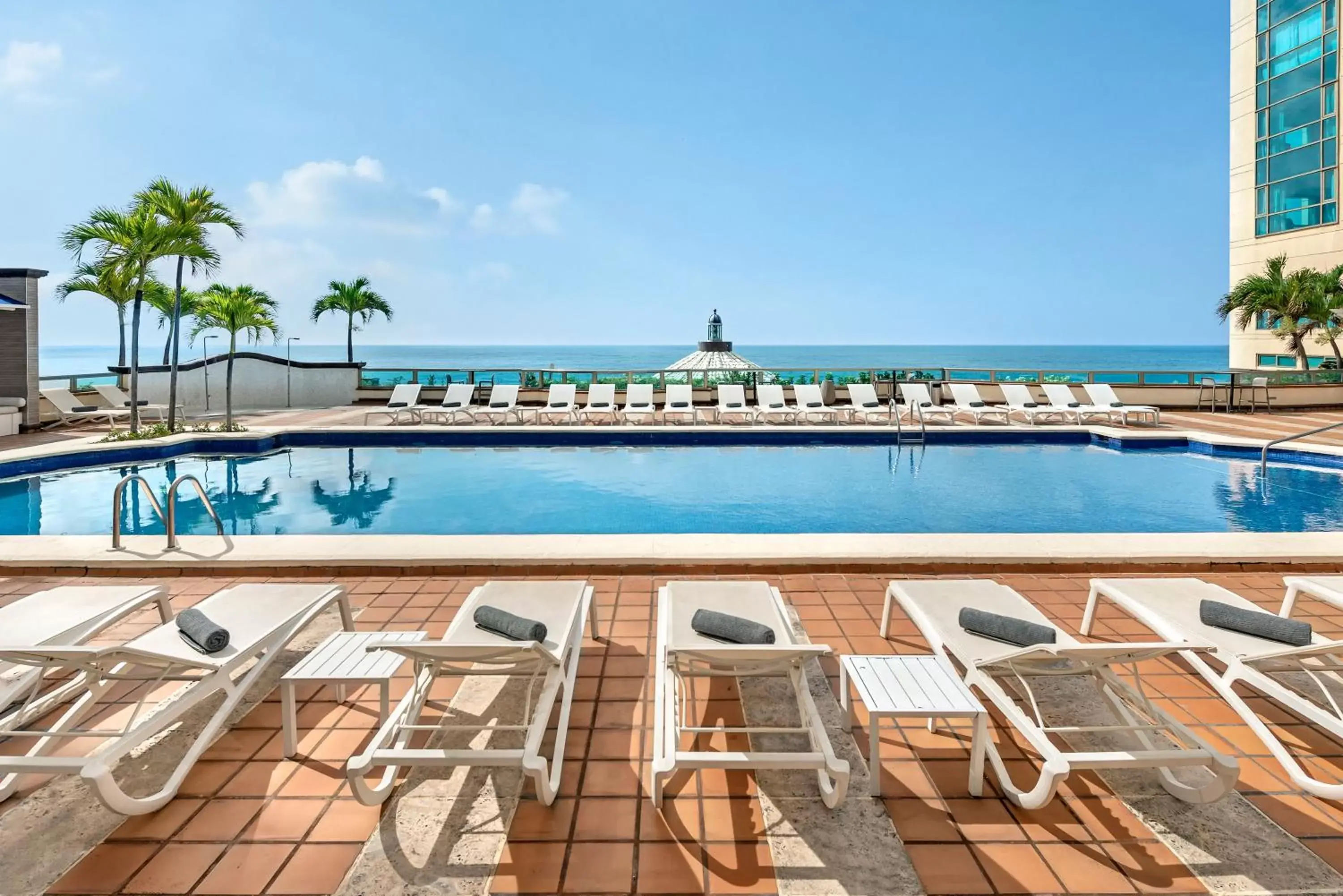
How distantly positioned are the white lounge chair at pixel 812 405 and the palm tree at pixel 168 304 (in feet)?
34.8

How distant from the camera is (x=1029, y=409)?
12.1 metres

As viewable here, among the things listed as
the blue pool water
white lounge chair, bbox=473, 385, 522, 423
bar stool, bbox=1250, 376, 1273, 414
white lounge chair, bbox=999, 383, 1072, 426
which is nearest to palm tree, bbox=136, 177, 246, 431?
the blue pool water

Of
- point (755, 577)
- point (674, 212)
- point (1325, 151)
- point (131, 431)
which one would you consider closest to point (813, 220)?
point (674, 212)

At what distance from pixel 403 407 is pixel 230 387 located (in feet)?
8.46

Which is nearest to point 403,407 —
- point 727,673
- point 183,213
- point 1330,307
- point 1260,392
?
point 183,213

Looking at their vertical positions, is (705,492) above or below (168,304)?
below

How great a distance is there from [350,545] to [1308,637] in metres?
4.71

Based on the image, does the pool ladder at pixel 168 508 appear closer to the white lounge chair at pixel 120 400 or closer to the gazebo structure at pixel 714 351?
the white lounge chair at pixel 120 400

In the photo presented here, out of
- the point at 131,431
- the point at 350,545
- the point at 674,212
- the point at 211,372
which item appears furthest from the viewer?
the point at 674,212

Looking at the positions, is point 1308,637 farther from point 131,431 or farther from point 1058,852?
point 131,431

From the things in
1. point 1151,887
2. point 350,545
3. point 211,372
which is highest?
point 211,372

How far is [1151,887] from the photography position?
180cm

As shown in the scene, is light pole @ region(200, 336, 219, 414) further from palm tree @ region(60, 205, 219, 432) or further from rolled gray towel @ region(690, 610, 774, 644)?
rolled gray towel @ region(690, 610, 774, 644)

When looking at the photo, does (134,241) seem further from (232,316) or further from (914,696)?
(914,696)
